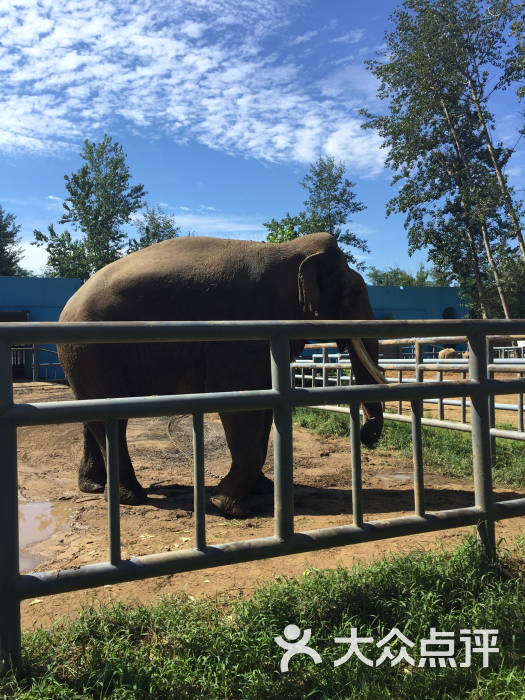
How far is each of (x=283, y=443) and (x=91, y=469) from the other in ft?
11.6

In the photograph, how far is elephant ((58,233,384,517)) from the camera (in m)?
4.88

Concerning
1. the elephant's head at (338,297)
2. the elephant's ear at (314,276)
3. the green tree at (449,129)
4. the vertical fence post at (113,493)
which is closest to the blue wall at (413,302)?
the green tree at (449,129)

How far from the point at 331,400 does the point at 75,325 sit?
1192mm

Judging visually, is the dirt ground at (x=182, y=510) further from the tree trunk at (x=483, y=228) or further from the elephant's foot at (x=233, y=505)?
the tree trunk at (x=483, y=228)

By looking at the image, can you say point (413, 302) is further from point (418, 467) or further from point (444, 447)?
point (418, 467)

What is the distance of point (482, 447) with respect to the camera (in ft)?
9.96

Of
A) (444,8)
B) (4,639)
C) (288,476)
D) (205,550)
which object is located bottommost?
(4,639)

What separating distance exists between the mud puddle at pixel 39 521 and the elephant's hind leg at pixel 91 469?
16.4 inches

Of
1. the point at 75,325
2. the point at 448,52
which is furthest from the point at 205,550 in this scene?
the point at 448,52

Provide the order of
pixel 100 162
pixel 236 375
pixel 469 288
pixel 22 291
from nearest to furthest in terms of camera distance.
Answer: pixel 236 375, pixel 22 291, pixel 469 288, pixel 100 162

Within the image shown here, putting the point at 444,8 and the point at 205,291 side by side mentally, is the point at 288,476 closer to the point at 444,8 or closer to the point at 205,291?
the point at 205,291

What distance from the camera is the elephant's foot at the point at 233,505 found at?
4.54 meters

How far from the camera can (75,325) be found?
7.06 ft

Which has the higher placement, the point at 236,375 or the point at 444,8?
the point at 444,8
